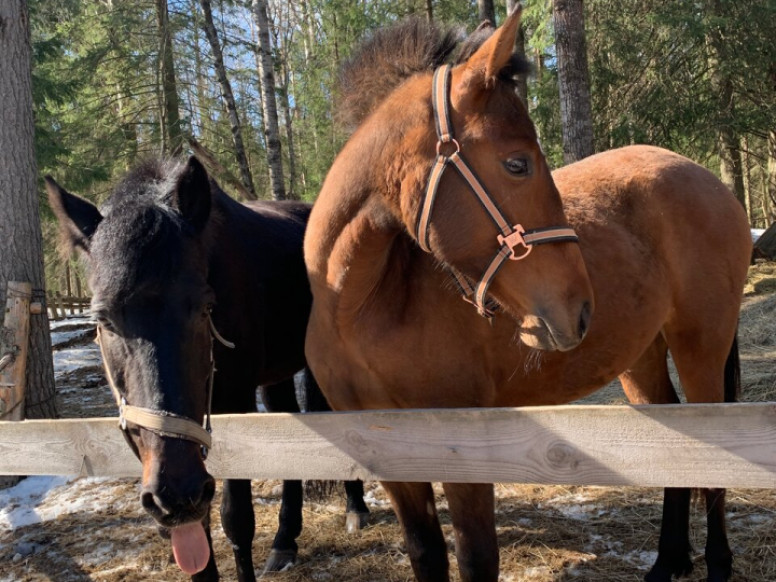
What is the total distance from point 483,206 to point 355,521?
9.05ft

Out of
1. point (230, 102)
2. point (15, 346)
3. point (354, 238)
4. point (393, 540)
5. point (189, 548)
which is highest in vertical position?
point (230, 102)

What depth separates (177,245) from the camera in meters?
1.91

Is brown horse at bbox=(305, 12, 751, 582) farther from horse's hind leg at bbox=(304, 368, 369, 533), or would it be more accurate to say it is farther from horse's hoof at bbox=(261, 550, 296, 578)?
horse's hind leg at bbox=(304, 368, 369, 533)

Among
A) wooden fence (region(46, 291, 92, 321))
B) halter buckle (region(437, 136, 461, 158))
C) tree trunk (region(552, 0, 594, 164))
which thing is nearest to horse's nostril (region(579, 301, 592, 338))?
halter buckle (region(437, 136, 461, 158))

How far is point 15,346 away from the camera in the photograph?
3.82 m

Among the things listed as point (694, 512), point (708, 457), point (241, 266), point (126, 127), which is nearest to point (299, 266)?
point (241, 266)

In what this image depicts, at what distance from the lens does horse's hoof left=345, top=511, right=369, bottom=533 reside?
3.81m

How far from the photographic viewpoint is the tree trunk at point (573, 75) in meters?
6.30

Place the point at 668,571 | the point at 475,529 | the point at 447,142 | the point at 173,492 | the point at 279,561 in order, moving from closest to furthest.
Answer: the point at 173,492
the point at 447,142
the point at 475,529
the point at 668,571
the point at 279,561

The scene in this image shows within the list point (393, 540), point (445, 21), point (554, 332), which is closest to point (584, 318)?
point (554, 332)

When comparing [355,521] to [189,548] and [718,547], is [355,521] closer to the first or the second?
[718,547]

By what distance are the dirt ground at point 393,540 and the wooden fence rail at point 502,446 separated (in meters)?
1.45

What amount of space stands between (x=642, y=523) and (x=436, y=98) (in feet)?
9.71

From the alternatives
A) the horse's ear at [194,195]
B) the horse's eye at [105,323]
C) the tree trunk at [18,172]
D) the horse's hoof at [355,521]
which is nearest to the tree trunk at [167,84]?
the tree trunk at [18,172]
